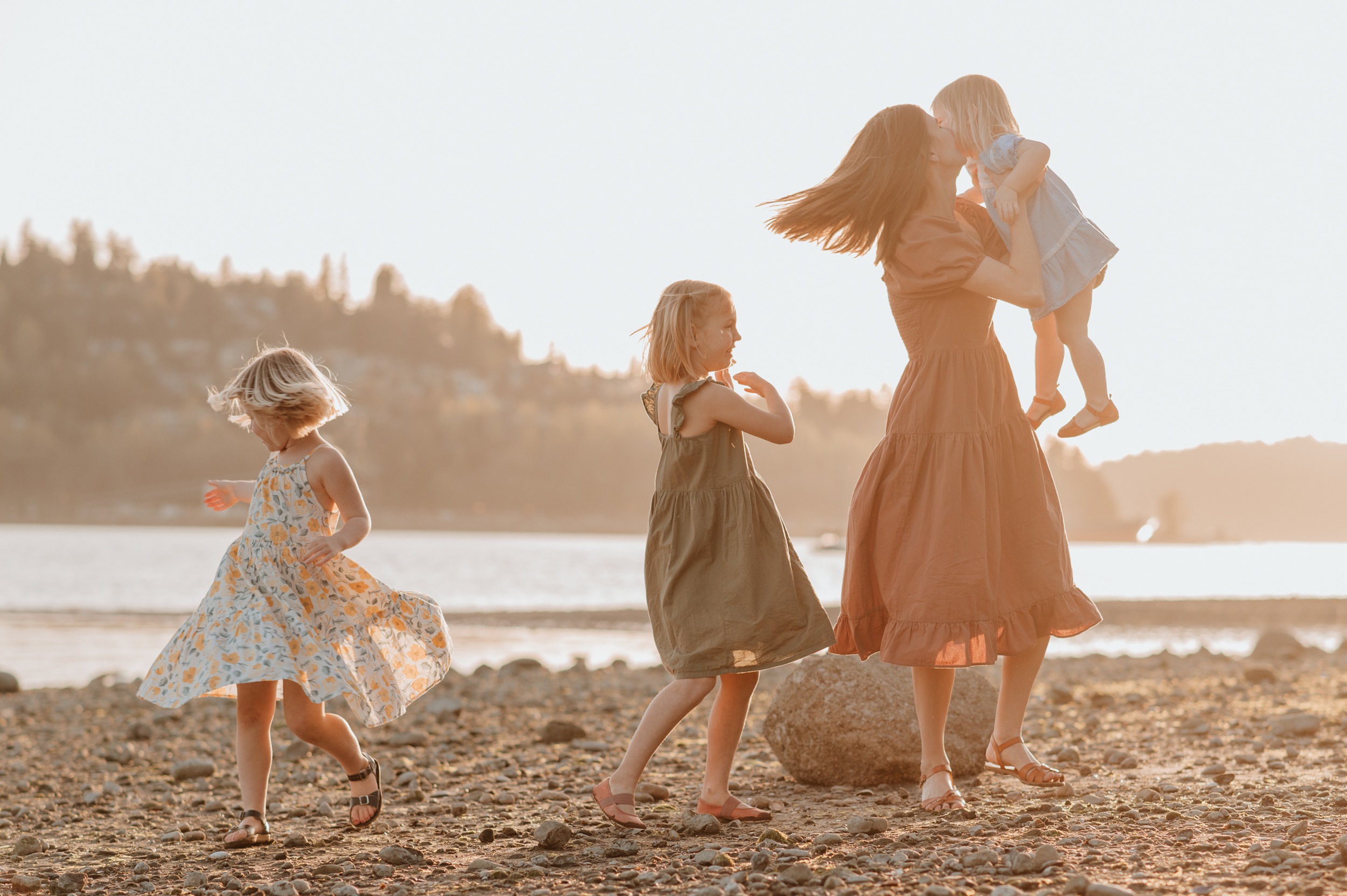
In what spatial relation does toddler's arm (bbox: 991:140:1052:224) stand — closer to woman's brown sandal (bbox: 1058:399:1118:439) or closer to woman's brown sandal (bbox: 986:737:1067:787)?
woman's brown sandal (bbox: 1058:399:1118:439)

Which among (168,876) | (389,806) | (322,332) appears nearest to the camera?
(168,876)

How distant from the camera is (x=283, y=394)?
13.5 ft

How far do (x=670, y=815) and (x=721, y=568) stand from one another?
993mm

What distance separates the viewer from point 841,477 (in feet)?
471

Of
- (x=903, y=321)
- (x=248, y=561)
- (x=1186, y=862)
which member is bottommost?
(x=1186, y=862)

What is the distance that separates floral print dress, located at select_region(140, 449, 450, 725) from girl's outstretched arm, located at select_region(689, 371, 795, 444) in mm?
1313

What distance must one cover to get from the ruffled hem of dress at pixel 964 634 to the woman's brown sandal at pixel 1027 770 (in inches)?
15.4

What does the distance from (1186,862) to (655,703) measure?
64.3 inches

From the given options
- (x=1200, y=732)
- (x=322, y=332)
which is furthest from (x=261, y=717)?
(x=322, y=332)

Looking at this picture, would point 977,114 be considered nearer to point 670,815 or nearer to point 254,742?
point 670,815

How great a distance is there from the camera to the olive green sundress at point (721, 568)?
12.5 feet

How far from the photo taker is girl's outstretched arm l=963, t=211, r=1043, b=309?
3.85 m

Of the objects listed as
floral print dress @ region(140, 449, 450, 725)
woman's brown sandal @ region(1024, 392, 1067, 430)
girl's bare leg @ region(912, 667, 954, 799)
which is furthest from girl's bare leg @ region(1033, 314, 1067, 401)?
floral print dress @ region(140, 449, 450, 725)

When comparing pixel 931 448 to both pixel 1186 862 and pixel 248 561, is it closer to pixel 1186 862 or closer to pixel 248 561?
pixel 1186 862
